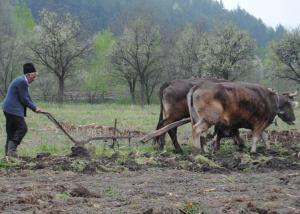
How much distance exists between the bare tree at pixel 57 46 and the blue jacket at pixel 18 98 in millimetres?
43538

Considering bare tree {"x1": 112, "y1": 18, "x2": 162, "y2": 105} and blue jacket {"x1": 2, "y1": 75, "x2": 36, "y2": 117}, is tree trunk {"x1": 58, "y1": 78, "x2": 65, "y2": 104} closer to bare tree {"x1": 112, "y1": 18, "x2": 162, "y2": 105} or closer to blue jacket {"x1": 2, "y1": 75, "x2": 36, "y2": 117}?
bare tree {"x1": 112, "y1": 18, "x2": 162, "y2": 105}

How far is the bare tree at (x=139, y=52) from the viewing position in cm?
6462

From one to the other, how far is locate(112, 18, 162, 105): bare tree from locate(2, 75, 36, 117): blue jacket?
50333mm

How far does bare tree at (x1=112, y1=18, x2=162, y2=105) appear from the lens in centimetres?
6462

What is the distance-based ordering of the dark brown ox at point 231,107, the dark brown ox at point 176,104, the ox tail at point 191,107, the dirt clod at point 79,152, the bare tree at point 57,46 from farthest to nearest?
the bare tree at point 57,46 < the dark brown ox at point 176,104 < the ox tail at point 191,107 < the dark brown ox at point 231,107 < the dirt clod at point 79,152

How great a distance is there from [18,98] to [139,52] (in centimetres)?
5149

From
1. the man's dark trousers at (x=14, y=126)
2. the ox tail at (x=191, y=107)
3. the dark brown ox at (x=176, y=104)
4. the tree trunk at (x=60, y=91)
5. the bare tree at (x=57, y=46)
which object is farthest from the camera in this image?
the bare tree at (x=57, y=46)

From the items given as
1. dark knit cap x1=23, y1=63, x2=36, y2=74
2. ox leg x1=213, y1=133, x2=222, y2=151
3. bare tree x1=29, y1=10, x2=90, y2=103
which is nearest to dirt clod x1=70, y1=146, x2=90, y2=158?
dark knit cap x1=23, y1=63, x2=36, y2=74

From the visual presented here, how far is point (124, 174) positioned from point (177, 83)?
5.64 meters

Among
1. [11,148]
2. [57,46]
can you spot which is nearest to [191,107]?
[11,148]

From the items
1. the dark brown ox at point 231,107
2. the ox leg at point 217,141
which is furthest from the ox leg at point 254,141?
the ox leg at point 217,141

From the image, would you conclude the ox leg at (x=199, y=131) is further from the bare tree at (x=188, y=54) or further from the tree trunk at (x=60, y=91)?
the bare tree at (x=188, y=54)

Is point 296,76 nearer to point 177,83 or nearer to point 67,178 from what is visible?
point 177,83

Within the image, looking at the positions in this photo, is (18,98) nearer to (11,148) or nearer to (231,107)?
(11,148)
